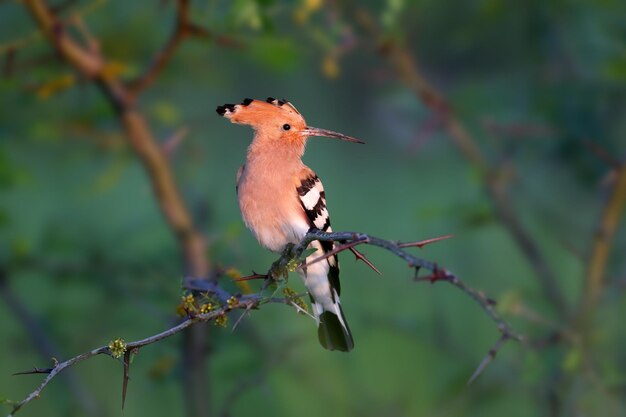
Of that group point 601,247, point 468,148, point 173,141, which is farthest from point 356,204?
point 173,141

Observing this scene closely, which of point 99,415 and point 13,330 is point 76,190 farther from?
point 99,415

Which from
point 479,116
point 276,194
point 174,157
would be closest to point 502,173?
point 479,116

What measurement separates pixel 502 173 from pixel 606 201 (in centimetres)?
23

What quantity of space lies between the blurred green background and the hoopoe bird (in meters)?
1.01

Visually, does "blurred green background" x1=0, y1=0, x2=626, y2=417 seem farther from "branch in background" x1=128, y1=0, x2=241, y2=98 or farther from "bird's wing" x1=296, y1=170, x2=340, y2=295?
"bird's wing" x1=296, y1=170, x2=340, y2=295

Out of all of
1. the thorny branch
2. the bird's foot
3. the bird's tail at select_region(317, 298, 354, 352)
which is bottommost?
the thorny branch

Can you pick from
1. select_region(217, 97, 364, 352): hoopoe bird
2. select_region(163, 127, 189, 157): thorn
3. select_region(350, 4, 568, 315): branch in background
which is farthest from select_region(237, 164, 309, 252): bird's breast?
select_region(350, 4, 568, 315): branch in background

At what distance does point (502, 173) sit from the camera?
2.06m

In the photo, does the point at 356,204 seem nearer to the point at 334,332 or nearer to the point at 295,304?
the point at 334,332

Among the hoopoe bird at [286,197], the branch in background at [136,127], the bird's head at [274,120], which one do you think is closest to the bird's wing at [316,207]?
the hoopoe bird at [286,197]

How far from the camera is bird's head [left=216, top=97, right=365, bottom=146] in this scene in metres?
0.80

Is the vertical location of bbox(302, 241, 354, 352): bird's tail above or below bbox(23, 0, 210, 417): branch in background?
below

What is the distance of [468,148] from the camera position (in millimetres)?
2039

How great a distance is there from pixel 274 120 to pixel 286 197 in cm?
14
